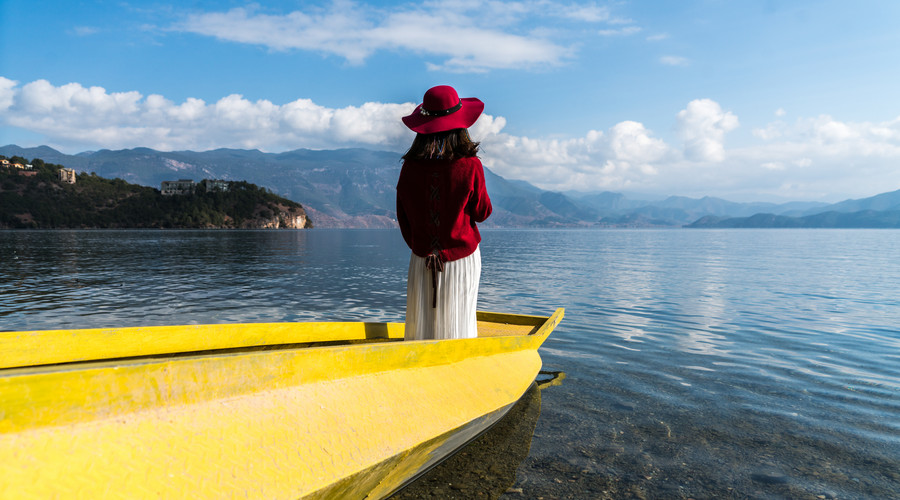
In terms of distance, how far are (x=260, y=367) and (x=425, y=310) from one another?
7.54ft

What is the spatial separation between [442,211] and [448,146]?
603 millimetres

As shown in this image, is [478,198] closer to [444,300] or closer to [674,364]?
[444,300]

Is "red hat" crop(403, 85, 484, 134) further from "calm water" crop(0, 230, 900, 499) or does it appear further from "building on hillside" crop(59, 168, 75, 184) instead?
"building on hillside" crop(59, 168, 75, 184)

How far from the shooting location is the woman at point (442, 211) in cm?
436

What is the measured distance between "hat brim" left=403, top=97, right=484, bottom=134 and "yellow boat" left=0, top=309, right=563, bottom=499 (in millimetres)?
1920

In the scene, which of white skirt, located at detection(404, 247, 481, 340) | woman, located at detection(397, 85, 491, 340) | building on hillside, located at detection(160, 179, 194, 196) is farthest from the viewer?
building on hillside, located at detection(160, 179, 194, 196)

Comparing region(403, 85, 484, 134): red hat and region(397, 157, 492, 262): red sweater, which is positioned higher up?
region(403, 85, 484, 134): red hat

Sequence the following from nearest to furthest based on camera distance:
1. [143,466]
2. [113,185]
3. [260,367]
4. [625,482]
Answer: [143,466] → [260,367] → [625,482] → [113,185]

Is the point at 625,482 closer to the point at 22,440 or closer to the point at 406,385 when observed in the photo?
the point at 406,385

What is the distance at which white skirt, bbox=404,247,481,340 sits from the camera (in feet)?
15.4

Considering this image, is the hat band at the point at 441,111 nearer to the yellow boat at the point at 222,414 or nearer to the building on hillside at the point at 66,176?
the yellow boat at the point at 222,414

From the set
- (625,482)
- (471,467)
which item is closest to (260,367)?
(471,467)

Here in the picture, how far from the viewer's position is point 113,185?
169 meters

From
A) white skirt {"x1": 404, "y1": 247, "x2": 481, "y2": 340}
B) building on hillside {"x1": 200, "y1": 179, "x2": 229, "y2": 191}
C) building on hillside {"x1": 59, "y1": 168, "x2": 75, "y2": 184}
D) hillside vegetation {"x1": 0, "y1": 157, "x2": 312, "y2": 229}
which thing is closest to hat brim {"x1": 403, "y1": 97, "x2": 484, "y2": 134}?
white skirt {"x1": 404, "y1": 247, "x2": 481, "y2": 340}
